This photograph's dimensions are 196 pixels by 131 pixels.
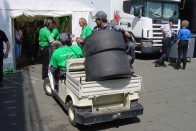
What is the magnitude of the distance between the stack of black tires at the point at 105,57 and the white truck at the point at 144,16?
7.25 m

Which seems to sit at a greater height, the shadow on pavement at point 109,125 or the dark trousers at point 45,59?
the dark trousers at point 45,59

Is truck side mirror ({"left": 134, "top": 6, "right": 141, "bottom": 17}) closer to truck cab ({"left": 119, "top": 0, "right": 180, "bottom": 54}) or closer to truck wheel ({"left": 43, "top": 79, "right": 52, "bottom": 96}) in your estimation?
truck cab ({"left": 119, "top": 0, "right": 180, "bottom": 54})

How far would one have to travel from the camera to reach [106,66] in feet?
15.9

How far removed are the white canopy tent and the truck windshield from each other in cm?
301

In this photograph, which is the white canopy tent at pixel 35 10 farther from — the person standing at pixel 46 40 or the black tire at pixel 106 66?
the black tire at pixel 106 66

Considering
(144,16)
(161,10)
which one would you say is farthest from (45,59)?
(161,10)

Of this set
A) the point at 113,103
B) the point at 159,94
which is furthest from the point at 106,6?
the point at 113,103

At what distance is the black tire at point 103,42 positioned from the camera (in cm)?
493

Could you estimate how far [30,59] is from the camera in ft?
42.3

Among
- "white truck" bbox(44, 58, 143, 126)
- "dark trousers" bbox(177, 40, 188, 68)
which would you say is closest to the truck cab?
"dark trousers" bbox(177, 40, 188, 68)

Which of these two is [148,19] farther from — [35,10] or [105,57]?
[105,57]

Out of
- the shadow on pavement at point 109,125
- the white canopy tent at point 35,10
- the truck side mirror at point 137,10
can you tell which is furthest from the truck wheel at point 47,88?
the truck side mirror at point 137,10

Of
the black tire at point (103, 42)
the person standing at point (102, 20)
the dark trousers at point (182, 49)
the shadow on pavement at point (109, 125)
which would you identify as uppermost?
the person standing at point (102, 20)

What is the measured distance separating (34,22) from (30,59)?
205cm
